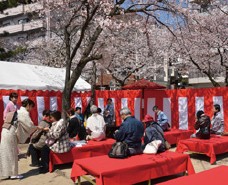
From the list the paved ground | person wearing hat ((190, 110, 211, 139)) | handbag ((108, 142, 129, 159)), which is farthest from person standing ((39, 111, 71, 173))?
person wearing hat ((190, 110, 211, 139))

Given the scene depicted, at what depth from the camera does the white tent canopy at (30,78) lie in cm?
1120

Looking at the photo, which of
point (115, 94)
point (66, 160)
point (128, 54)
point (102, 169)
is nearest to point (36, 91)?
point (115, 94)

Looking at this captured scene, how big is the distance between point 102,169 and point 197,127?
153 inches

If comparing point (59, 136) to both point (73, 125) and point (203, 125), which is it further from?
point (203, 125)

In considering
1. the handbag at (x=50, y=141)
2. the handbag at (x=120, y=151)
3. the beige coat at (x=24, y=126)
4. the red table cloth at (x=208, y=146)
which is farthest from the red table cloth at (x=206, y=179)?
the beige coat at (x=24, y=126)

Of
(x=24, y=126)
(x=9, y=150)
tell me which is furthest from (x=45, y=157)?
(x=24, y=126)

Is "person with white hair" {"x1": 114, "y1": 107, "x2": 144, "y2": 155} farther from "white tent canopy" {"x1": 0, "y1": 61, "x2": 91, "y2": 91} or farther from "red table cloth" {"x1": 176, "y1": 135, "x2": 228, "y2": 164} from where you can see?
"white tent canopy" {"x1": 0, "y1": 61, "x2": 91, "y2": 91}

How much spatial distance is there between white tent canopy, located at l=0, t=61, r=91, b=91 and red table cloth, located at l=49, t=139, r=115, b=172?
5.27 metres

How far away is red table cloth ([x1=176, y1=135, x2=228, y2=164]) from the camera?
280 inches

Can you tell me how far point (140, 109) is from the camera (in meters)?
13.1

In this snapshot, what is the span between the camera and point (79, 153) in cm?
685

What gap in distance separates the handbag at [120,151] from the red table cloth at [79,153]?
1.53m

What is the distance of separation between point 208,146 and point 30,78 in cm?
821

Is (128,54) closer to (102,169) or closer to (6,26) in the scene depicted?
(102,169)
